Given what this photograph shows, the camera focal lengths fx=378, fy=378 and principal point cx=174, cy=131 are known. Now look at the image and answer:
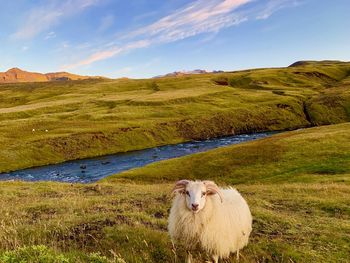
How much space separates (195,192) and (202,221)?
47.1 inches

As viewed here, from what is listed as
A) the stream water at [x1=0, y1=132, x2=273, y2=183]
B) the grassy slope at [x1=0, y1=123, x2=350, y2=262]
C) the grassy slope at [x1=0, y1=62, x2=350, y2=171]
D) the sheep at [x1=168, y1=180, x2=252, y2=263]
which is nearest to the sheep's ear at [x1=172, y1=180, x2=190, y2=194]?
the sheep at [x1=168, y1=180, x2=252, y2=263]

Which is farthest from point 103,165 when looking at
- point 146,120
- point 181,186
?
point 181,186

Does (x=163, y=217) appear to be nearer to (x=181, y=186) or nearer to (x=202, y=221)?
(x=202, y=221)

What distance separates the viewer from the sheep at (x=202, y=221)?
11125mm

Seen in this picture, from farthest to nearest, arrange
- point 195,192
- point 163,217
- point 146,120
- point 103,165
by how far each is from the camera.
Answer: point 146,120
point 103,165
point 163,217
point 195,192

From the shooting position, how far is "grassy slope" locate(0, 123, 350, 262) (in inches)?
492

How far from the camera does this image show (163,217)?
59.6 ft

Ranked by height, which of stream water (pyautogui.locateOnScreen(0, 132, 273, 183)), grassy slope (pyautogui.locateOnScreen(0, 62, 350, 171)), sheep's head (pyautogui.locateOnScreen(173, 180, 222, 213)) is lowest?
stream water (pyautogui.locateOnScreen(0, 132, 273, 183))

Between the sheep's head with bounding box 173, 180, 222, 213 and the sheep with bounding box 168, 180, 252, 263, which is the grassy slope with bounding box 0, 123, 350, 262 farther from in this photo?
the sheep's head with bounding box 173, 180, 222, 213

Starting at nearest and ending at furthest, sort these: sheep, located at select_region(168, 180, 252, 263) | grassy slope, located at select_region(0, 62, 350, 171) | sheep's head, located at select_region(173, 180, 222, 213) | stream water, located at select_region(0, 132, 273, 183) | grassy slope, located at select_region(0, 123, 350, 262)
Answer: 1. sheep's head, located at select_region(173, 180, 222, 213)
2. sheep, located at select_region(168, 180, 252, 263)
3. grassy slope, located at select_region(0, 123, 350, 262)
4. stream water, located at select_region(0, 132, 273, 183)
5. grassy slope, located at select_region(0, 62, 350, 171)

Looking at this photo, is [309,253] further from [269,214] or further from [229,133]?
[229,133]

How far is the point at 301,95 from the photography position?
131000mm

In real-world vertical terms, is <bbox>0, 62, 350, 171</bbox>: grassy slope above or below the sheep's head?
below

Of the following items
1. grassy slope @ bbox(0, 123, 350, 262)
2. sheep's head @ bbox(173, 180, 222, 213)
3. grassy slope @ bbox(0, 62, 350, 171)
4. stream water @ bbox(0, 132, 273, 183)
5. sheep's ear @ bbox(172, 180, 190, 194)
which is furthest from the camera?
grassy slope @ bbox(0, 62, 350, 171)
